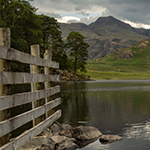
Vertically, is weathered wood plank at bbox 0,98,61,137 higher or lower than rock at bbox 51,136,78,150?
higher

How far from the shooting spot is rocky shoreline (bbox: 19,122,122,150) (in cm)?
841

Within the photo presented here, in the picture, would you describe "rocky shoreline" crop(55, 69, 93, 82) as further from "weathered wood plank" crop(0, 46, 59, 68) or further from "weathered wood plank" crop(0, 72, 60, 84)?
"weathered wood plank" crop(0, 72, 60, 84)

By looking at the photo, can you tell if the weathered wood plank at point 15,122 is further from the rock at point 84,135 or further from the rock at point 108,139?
the rock at point 108,139

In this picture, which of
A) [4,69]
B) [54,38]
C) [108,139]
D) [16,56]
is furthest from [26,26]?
[4,69]

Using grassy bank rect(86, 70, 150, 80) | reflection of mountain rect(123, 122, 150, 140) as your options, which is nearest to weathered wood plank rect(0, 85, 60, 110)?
reflection of mountain rect(123, 122, 150, 140)

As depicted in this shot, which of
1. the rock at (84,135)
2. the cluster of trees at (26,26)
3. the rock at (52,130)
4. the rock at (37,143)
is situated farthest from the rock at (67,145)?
the cluster of trees at (26,26)

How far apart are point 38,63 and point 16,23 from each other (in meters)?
51.1

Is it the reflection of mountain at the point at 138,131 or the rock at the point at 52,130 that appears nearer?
the rock at the point at 52,130

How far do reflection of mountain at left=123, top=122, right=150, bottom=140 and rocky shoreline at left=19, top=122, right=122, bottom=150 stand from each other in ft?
4.11

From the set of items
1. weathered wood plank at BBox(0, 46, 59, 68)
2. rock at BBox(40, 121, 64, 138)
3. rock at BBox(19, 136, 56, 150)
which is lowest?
rock at BBox(40, 121, 64, 138)

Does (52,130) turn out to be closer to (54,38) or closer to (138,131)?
(138,131)

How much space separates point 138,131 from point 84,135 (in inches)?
144

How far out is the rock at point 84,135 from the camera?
10.3m

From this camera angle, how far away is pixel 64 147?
909cm
